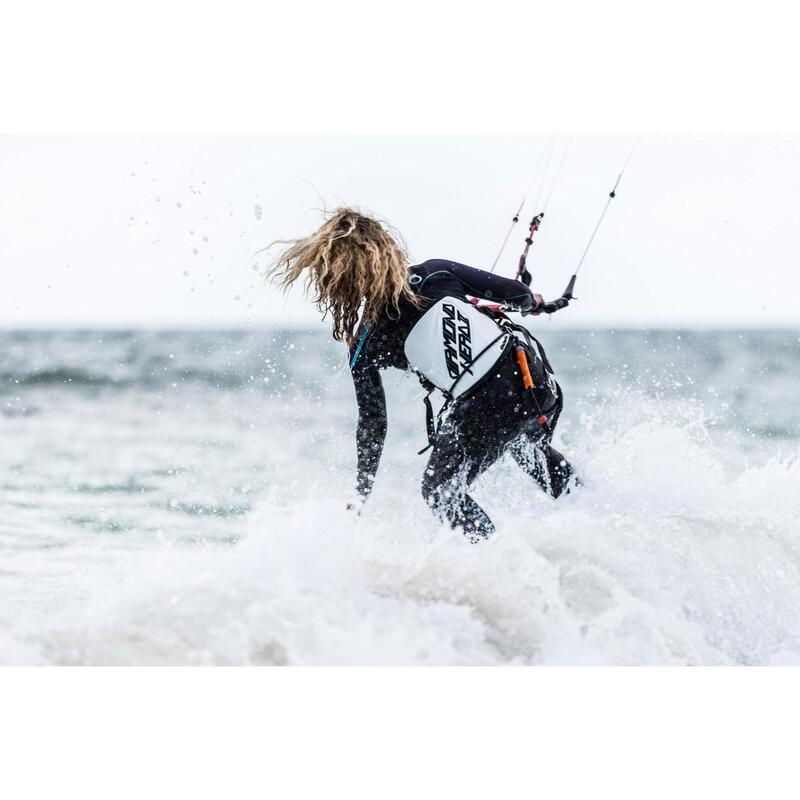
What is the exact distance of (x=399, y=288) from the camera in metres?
2.80

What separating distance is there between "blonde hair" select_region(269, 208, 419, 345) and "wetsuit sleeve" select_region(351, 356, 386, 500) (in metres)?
0.13

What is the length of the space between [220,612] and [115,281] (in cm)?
236

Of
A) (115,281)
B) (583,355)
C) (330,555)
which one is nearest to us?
(330,555)

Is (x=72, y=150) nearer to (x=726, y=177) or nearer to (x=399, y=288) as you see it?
(x=399, y=288)

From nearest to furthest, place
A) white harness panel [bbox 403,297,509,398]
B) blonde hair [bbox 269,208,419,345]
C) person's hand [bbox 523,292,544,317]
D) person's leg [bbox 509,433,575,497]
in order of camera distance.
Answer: blonde hair [bbox 269,208,419,345] → white harness panel [bbox 403,297,509,398] → person's hand [bbox 523,292,544,317] → person's leg [bbox 509,433,575,497]

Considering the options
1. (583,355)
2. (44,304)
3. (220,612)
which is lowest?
(583,355)

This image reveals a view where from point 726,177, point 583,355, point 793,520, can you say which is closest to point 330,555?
point 793,520

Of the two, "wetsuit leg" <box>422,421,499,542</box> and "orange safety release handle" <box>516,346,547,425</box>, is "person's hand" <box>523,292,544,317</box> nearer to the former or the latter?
"orange safety release handle" <box>516,346,547,425</box>

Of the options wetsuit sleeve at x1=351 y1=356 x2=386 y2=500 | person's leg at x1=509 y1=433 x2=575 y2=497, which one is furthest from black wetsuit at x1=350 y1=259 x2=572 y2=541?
person's leg at x1=509 y1=433 x2=575 y2=497

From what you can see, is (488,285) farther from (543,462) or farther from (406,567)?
(406,567)

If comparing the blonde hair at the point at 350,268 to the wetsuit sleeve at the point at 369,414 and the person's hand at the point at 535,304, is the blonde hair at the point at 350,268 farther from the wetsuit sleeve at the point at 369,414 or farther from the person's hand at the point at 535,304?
the person's hand at the point at 535,304

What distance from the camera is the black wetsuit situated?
9.55 feet

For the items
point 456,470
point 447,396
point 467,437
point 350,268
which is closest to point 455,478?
point 456,470

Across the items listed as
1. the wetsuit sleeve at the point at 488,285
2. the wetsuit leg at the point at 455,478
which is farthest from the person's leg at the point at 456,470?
the wetsuit sleeve at the point at 488,285
